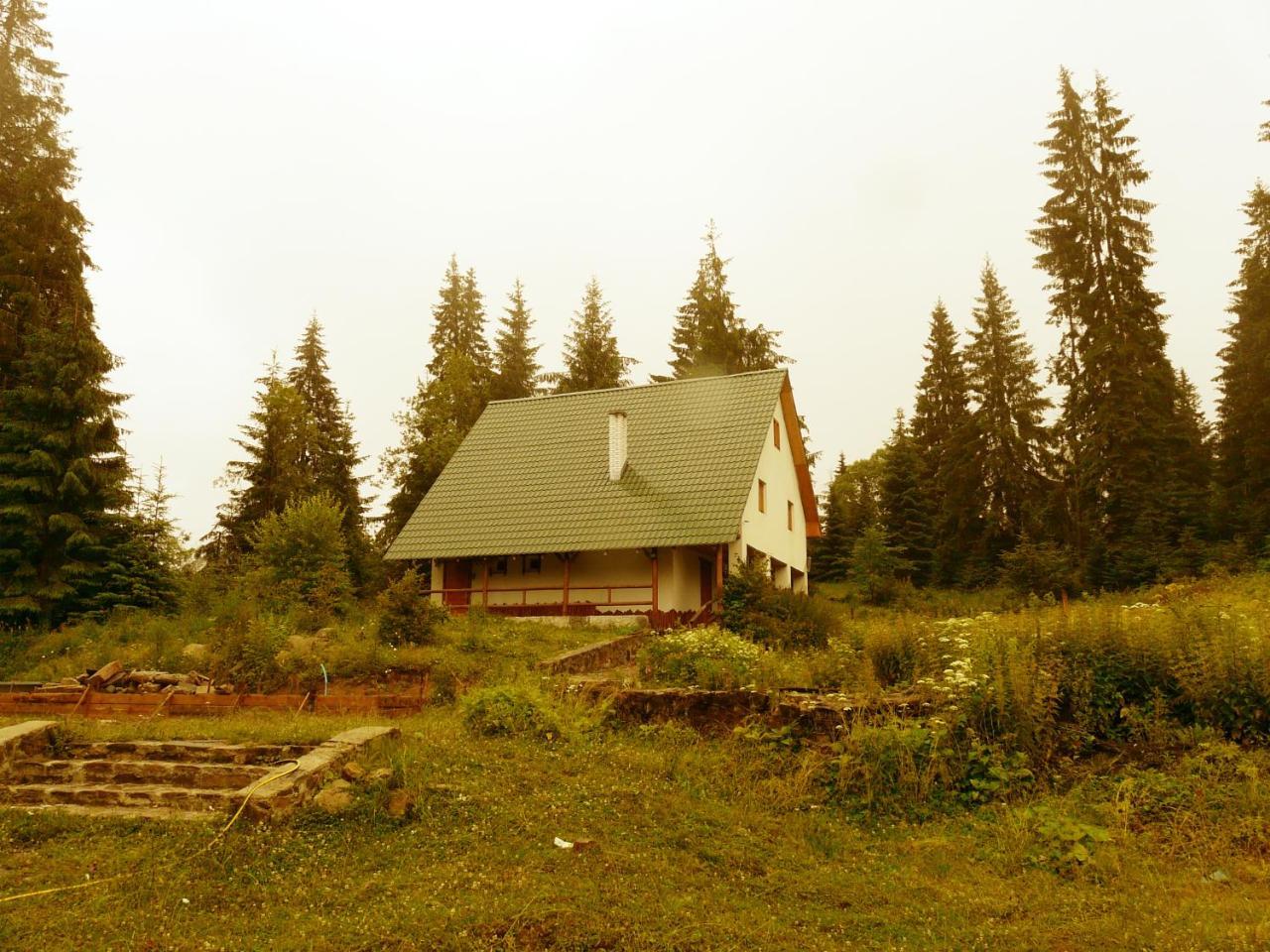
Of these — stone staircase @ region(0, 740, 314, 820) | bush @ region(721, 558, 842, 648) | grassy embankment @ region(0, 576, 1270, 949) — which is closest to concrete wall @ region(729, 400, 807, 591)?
bush @ region(721, 558, 842, 648)

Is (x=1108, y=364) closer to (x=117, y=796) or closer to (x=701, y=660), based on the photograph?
(x=701, y=660)

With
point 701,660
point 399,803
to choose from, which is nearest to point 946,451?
point 701,660

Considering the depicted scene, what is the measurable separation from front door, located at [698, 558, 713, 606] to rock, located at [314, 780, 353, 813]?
17646 mm

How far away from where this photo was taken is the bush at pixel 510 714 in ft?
30.3

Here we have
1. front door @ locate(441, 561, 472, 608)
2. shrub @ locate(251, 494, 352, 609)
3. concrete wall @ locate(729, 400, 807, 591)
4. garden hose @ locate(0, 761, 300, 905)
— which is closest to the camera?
garden hose @ locate(0, 761, 300, 905)

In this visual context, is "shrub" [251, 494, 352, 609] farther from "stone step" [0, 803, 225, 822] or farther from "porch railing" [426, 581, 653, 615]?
"stone step" [0, 803, 225, 822]

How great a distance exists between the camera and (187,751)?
8758 mm

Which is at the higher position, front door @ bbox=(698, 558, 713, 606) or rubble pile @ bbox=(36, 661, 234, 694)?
front door @ bbox=(698, 558, 713, 606)

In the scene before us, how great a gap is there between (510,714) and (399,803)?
2454 millimetres

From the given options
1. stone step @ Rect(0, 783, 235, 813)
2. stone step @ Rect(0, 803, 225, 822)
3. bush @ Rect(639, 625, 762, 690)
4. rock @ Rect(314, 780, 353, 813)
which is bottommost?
stone step @ Rect(0, 803, 225, 822)

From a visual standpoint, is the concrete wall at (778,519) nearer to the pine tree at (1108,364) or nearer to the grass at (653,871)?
the pine tree at (1108,364)

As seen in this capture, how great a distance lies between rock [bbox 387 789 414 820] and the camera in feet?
22.9

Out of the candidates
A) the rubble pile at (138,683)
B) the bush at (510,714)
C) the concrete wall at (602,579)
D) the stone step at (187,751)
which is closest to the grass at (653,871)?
the bush at (510,714)

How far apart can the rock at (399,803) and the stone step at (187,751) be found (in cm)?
170
